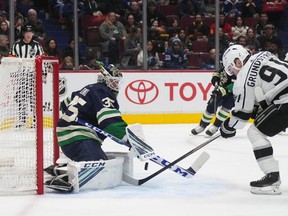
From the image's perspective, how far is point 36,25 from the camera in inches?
358

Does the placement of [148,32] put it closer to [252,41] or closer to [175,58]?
Result: [175,58]

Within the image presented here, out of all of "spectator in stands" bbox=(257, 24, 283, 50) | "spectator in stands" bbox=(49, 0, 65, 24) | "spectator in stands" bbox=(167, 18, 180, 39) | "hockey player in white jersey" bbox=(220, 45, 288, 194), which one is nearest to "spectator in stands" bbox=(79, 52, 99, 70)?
"spectator in stands" bbox=(49, 0, 65, 24)

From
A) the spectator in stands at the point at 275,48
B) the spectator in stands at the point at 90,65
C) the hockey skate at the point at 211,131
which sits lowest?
the hockey skate at the point at 211,131

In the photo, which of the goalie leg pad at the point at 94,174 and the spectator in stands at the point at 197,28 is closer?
the goalie leg pad at the point at 94,174

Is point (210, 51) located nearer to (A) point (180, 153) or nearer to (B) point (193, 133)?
(B) point (193, 133)

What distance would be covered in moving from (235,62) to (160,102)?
15.4ft

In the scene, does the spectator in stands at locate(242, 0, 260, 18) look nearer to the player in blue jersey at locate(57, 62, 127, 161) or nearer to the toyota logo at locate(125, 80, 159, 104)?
the toyota logo at locate(125, 80, 159, 104)

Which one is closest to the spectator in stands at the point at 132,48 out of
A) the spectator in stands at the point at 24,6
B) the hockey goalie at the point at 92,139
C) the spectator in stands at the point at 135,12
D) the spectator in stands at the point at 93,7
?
the spectator in stands at the point at 135,12

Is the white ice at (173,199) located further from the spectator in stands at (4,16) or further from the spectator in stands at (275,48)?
the spectator in stands at (275,48)

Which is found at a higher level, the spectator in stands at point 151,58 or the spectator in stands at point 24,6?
the spectator in stands at point 24,6

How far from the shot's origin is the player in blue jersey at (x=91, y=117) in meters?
4.10

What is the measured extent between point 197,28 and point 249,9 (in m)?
1.04

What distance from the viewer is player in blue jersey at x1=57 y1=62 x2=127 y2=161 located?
4102mm

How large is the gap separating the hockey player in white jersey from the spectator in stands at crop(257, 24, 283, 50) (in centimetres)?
553
